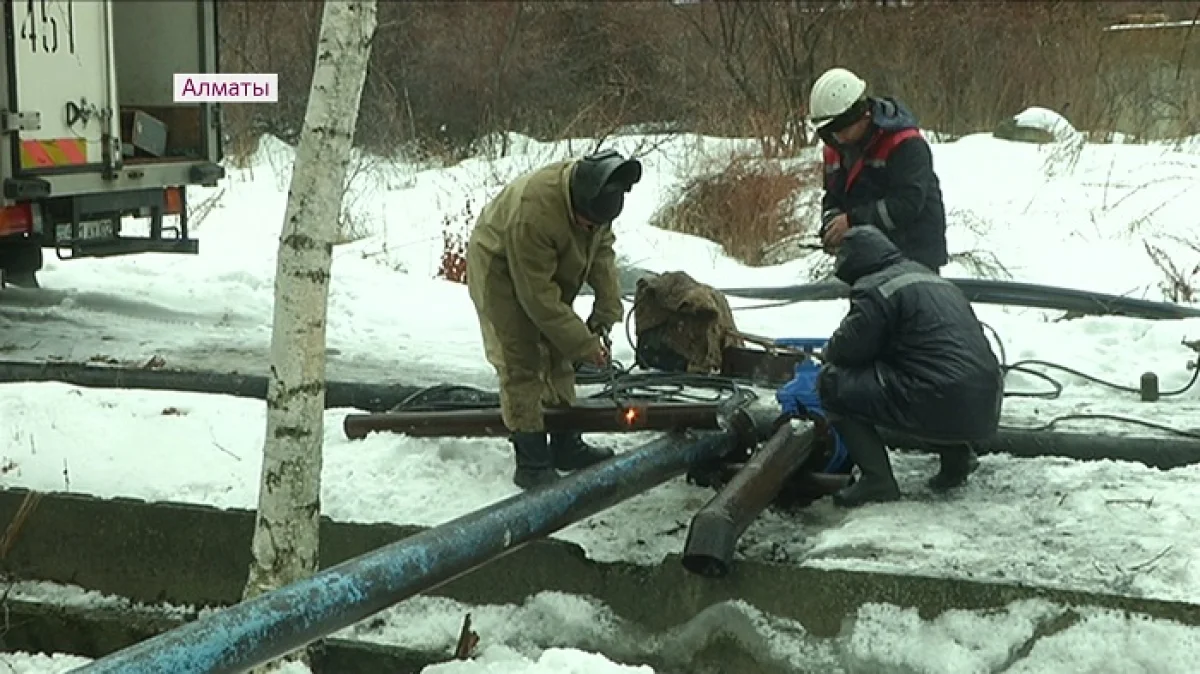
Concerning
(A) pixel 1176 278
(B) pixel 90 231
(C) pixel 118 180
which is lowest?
(A) pixel 1176 278

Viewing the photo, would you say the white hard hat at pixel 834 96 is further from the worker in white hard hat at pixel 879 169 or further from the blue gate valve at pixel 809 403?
the blue gate valve at pixel 809 403

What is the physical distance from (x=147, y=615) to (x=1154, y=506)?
12.1ft

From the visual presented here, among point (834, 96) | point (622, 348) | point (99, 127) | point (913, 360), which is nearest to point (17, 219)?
point (99, 127)

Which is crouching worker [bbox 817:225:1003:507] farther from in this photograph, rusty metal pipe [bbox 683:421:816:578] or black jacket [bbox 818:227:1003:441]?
rusty metal pipe [bbox 683:421:816:578]

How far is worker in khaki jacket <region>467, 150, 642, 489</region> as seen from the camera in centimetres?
523

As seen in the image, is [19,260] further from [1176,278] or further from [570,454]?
[1176,278]

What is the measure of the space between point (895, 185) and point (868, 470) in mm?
1598

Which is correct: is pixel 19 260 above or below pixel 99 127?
below

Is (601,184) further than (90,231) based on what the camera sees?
No

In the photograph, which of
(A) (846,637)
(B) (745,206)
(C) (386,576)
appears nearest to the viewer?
(C) (386,576)

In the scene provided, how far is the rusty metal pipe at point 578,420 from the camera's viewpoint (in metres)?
5.68

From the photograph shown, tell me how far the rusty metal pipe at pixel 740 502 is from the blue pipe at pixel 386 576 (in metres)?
0.30

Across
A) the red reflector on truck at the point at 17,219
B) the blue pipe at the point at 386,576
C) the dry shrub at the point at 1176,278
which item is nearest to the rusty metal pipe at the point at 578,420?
the blue pipe at the point at 386,576

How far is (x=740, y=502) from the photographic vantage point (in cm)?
484
